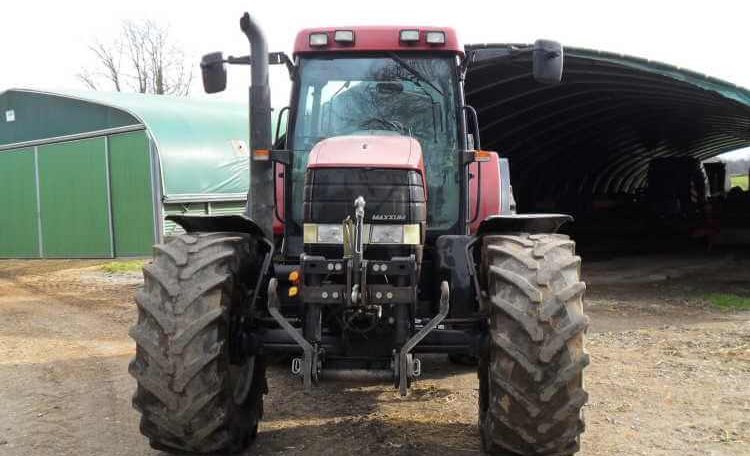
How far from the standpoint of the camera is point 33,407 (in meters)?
5.36

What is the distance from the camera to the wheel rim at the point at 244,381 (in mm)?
4277

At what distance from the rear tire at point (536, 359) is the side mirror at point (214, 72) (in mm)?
2474

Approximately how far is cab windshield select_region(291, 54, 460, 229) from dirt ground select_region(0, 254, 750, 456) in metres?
1.43

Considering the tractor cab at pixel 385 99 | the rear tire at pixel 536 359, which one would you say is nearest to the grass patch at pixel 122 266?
the tractor cab at pixel 385 99

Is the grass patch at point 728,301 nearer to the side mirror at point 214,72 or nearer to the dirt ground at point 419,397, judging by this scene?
the dirt ground at point 419,397

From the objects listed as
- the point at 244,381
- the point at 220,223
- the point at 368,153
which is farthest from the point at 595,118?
the point at 244,381

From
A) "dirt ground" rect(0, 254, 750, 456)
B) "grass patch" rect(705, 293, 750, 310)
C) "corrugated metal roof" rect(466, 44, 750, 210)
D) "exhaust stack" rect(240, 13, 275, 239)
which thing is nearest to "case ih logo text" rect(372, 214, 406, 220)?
"exhaust stack" rect(240, 13, 275, 239)

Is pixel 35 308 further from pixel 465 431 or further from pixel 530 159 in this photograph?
pixel 530 159

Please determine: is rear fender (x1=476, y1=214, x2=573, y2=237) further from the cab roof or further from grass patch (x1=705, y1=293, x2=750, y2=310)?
grass patch (x1=705, y1=293, x2=750, y2=310)

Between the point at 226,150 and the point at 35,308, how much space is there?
6753mm

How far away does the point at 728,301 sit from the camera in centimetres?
951

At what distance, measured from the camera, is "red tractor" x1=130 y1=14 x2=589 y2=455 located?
3635 mm

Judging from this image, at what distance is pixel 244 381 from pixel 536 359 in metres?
1.84

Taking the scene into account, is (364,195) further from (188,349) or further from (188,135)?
(188,135)
